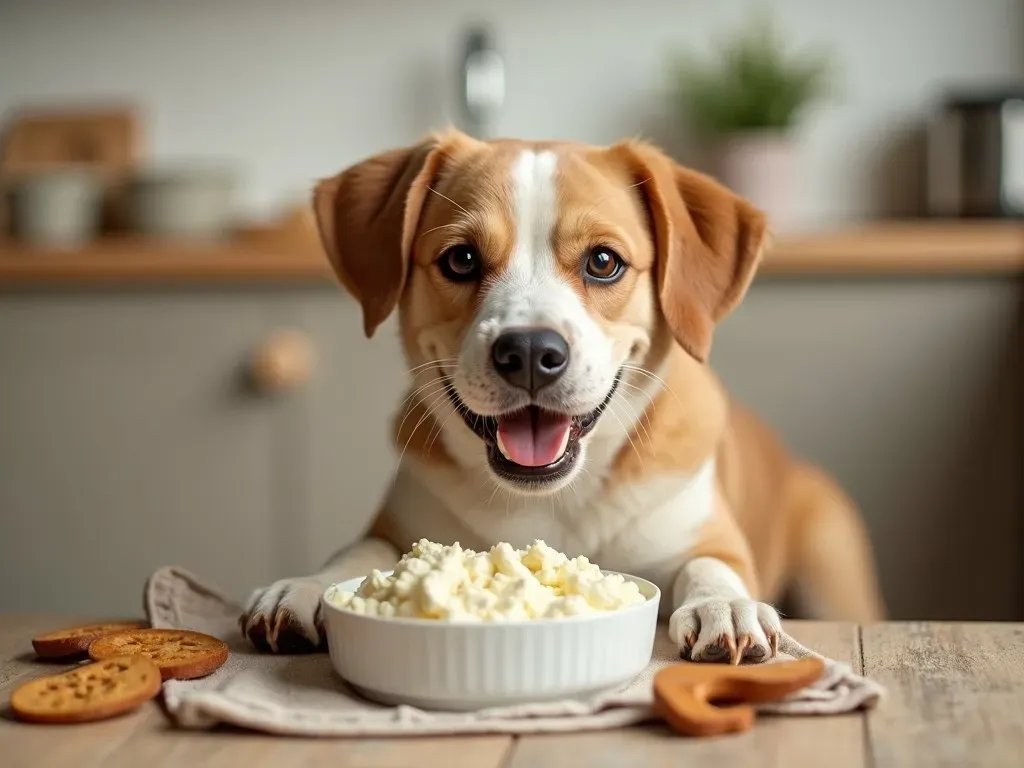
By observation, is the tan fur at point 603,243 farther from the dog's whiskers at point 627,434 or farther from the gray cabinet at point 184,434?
the gray cabinet at point 184,434

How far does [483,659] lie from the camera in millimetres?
904

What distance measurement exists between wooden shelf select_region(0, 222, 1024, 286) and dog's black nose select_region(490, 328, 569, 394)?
1.25m

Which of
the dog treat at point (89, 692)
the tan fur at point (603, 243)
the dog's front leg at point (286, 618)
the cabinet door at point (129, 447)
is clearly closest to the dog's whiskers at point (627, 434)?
the tan fur at point (603, 243)

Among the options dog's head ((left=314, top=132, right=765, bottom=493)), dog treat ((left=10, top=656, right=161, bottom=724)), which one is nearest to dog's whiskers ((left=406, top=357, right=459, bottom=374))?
→ dog's head ((left=314, top=132, right=765, bottom=493))

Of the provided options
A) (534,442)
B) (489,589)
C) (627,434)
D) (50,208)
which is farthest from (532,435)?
(50,208)

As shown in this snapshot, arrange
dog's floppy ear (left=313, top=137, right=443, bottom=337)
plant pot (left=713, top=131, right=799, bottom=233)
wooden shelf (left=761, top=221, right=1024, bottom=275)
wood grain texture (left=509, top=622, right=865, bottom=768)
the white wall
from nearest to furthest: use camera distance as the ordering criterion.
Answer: wood grain texture (left=509, top=622, right=865, bottom=768)
dog's floppy ear (left=313, top=137, right=443, bottom=337)
wooden shelf (left=761, top=221, right=1024, bottom=275)
plant pot (left=713, top=131, right=799, bottom=233)
the white wall

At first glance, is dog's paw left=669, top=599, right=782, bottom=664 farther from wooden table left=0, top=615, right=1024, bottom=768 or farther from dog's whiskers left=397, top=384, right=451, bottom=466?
dog's whiskers left=397, top=384, right=451, bottom=466

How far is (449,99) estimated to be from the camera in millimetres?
3062

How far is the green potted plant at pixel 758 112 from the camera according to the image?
279 cm

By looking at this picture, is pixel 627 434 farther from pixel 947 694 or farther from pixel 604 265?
pixel 947 694

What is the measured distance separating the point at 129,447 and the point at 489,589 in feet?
6.43

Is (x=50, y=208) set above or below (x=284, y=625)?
above

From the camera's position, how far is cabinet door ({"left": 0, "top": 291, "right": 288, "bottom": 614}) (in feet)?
8.89

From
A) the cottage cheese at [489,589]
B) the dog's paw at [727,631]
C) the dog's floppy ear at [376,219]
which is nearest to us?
the cottage cheese at [489,589]
